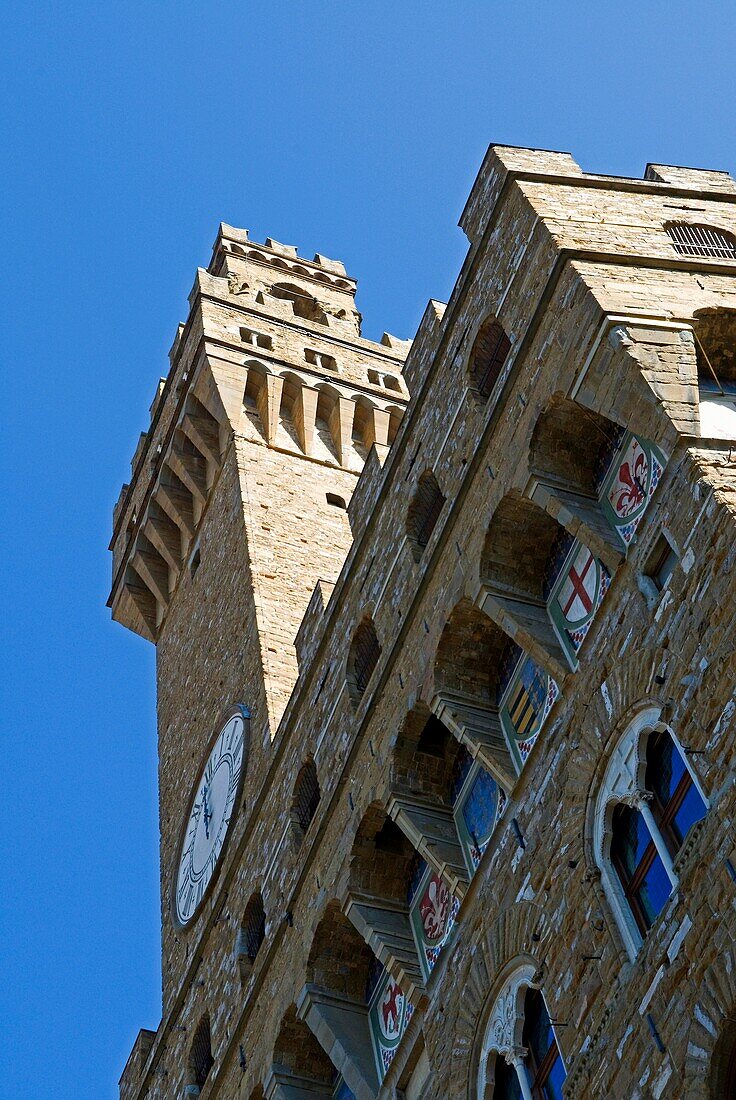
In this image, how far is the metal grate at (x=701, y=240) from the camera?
1126 centimetres

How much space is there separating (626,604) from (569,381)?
1.66 metres

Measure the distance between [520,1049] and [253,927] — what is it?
17.1ft

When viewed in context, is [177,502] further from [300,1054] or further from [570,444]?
[570,444]

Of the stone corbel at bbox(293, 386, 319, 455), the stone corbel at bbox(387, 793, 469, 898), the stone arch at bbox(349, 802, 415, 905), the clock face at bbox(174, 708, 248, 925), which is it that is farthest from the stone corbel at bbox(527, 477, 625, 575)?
the stone corbel at bbox(293, 386, 319, 455)

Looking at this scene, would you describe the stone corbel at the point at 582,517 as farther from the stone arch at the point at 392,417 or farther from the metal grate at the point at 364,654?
the stone arch at the point at 392,417

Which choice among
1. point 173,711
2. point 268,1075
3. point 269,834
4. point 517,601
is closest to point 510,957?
point 517,601

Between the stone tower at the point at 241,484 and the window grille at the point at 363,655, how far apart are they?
2814 mm

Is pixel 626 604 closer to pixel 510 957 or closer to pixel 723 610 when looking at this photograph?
pixel 723 610

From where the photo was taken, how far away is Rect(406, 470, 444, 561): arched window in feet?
39.6

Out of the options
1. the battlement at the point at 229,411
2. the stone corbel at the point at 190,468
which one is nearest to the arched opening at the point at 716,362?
the battlement at the point at 229,411

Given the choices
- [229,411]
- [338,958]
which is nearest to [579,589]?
[338,958]

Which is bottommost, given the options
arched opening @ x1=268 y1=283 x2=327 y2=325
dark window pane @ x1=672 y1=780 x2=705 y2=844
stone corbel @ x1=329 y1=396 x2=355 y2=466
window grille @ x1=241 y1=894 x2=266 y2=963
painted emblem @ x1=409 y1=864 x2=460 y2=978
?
dark window pane @ x1=672 y1=780 x2=705 y2=844

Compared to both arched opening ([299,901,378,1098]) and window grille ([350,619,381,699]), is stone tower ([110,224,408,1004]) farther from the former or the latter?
arched opening ([299,901,378,1098])

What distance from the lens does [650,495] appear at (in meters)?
9.04
